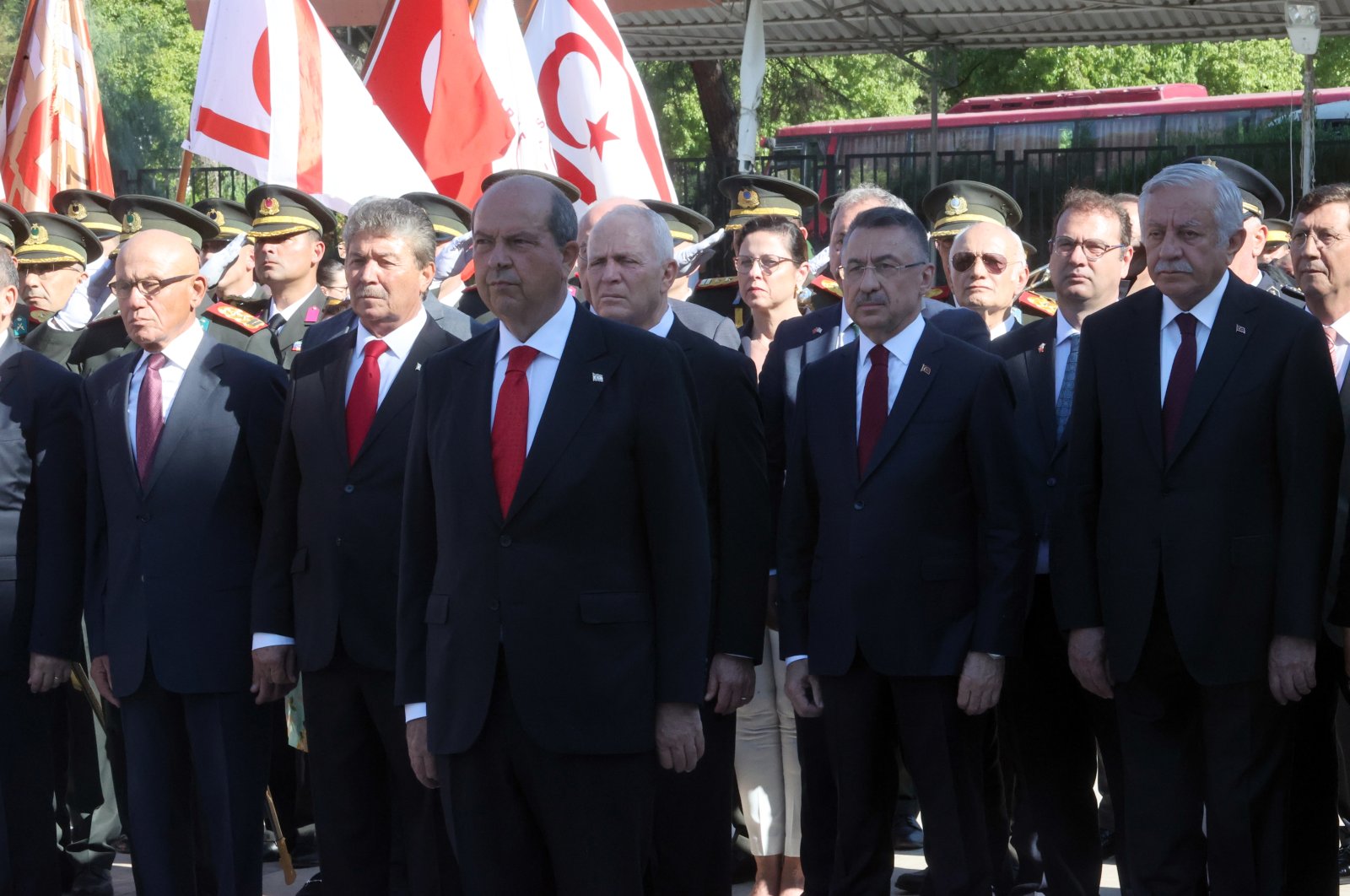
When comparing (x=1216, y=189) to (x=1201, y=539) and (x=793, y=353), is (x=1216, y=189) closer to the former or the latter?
(x=1201, y=539)

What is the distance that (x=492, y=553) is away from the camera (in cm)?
379

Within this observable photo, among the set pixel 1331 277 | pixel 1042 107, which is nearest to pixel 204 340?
pixel 1331 277

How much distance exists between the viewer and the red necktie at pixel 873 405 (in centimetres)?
481

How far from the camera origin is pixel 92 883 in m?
6.20

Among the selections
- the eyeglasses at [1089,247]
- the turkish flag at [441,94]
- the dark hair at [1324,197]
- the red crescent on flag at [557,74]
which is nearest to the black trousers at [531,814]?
the eyeglasses at [1089,247]

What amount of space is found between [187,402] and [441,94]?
3.28m

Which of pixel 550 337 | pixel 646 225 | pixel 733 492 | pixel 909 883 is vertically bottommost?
pixel 909 883

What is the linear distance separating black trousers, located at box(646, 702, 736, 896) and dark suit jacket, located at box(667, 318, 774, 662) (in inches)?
11.3

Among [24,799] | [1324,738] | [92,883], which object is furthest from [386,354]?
[1324,738]

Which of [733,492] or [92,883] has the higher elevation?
[733,492]

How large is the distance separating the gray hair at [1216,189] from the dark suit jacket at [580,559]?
4.88 feet

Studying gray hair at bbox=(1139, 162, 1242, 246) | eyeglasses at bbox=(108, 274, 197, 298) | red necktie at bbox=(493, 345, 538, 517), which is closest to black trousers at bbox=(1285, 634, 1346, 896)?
gray hair at bbox=(1139, 162, 1242, 246)

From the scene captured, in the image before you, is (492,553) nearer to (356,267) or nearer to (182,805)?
(356,267)

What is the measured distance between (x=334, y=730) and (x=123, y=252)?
5.39ft
